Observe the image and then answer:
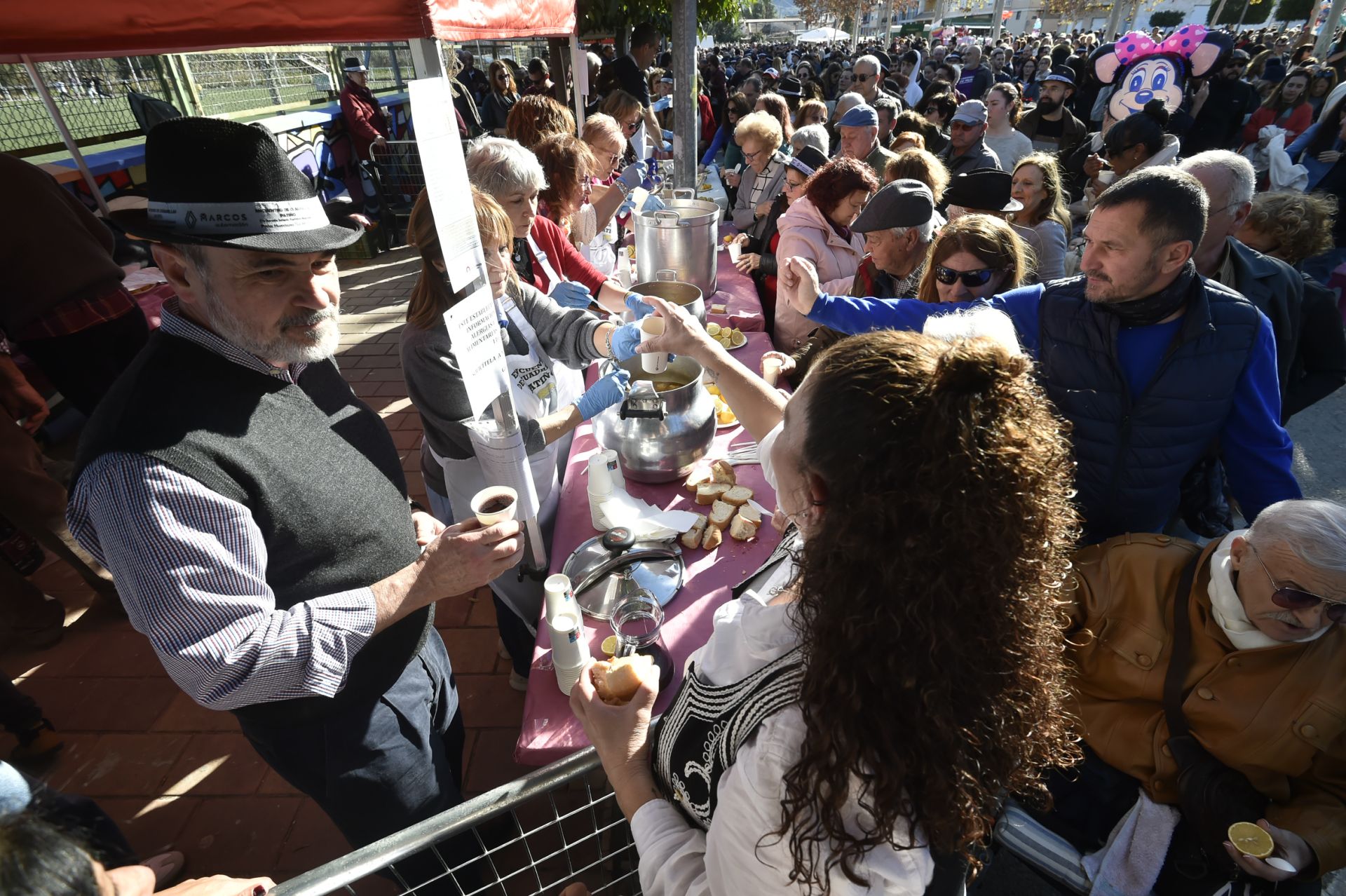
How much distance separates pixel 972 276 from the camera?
2492 millimetres

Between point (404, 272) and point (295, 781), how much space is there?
293 inches

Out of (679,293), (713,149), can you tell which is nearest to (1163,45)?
(713,149)

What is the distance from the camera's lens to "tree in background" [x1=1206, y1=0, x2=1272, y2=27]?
31.9m

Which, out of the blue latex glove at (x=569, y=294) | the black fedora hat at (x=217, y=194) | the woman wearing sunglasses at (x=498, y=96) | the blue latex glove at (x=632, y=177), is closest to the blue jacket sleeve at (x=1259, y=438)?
the blue latex glove at (x=569, y=294)

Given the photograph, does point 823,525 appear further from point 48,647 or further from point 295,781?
point 48,647

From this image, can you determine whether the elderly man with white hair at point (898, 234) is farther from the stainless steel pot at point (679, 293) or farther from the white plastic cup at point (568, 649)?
the white plastic cup at point (568, 649)

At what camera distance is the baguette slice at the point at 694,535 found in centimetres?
208

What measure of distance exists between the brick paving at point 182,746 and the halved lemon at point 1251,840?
7.51 ft

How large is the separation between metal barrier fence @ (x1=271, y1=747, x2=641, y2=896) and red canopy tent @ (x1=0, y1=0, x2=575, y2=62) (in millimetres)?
1785

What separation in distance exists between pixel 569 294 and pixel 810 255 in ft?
5.17

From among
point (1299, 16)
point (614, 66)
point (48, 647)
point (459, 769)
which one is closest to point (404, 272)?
point (614, 66)

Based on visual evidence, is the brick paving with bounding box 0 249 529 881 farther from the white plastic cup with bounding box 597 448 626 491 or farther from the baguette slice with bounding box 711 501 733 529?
the baguette slice with bounding box 711 501 733 529

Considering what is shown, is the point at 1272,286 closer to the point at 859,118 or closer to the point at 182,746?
the point at 859,118

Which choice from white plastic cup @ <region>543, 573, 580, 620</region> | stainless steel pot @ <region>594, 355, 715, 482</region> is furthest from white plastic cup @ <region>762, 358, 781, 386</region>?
white plastic cup @ <region>543, 573, 580, 620</region>
